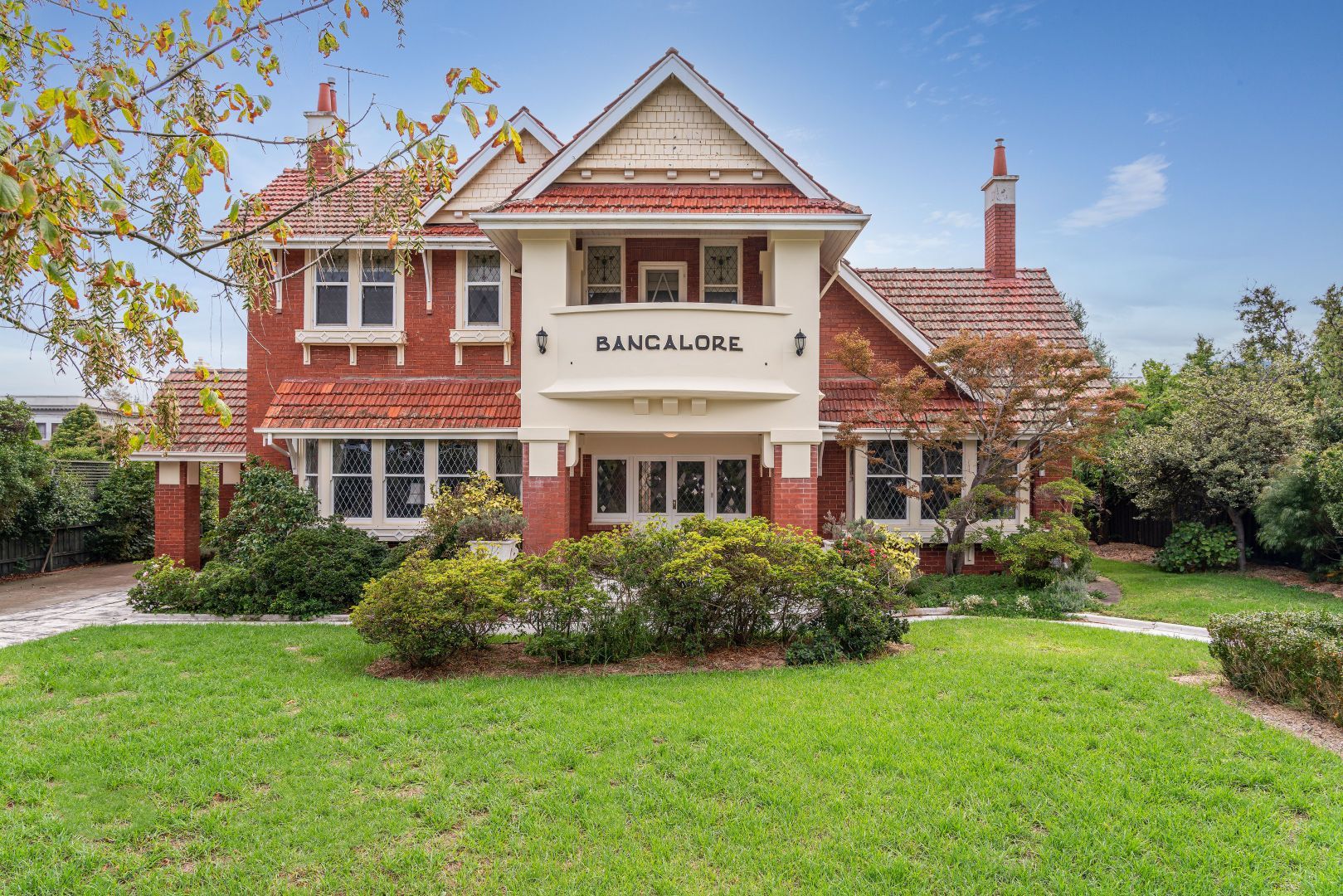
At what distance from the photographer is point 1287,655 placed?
266 inches

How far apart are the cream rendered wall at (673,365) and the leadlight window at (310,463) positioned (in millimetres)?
5172

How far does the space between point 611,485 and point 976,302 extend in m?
9.77

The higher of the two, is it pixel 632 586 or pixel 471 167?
pixel 471 167

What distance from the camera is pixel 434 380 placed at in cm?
1480

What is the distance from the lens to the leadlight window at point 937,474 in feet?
47.7

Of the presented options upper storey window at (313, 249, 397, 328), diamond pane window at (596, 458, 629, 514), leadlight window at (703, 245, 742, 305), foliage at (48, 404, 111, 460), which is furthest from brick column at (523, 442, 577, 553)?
foliage at (48, 404, 111, 460)

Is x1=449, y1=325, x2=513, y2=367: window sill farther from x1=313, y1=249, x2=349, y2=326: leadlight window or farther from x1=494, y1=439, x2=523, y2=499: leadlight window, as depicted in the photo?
x1=313, y1=249, x2=349, y2=326: leadlight window

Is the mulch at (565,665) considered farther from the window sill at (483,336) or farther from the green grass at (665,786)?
the window sill at (483,336)

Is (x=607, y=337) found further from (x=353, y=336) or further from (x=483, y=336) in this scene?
(x=353, y=336)

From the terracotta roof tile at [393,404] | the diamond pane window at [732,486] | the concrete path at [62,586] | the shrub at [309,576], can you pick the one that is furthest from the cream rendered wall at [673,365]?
the concrete path at [62,586]

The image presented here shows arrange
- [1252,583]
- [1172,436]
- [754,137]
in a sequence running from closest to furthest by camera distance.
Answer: [754,137] < [1252,583] < [1172,436]

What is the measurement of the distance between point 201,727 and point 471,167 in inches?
480

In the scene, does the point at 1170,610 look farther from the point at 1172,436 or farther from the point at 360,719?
the point at 360,719

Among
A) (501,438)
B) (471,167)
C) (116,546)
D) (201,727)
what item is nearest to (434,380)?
(501,438)
